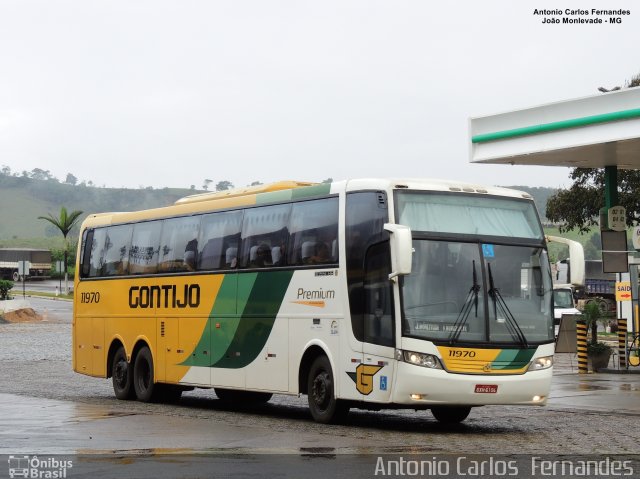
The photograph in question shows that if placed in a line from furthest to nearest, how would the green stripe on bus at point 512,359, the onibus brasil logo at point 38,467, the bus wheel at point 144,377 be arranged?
the bus wheel at point 144,377, the green stripe on bus at point 512,359, the onibus brasil logo at point 38,467

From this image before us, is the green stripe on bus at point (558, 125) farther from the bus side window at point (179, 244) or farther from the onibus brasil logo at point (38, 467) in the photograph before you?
the onibus brasil logo at point (38, 467)

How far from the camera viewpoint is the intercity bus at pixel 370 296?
53.5 ft

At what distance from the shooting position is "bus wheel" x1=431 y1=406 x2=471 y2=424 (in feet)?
59.6

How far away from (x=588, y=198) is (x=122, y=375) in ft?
125

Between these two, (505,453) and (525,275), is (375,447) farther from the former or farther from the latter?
(525,275)

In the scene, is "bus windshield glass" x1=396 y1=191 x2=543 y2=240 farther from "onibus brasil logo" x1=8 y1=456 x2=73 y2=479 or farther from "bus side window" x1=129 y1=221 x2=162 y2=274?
"bus side window" x1=129 y1=221 x2=162 y2=274

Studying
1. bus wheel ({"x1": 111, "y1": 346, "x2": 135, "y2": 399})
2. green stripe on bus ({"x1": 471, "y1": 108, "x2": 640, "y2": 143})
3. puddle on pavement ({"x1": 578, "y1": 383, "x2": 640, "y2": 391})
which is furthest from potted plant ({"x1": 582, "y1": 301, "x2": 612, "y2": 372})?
bus wheel ({"x1": 111, "y1": 346, "x2": 135, "y2": 399})

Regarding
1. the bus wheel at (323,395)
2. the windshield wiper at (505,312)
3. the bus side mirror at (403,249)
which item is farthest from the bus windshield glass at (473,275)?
the bus wheel at (323,395)

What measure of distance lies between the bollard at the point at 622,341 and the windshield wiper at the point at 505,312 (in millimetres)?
14158

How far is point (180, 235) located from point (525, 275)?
7224 millimetres

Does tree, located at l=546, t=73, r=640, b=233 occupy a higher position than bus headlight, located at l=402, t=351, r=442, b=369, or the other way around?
tree, located at l=546, t=73, r=640, b=233

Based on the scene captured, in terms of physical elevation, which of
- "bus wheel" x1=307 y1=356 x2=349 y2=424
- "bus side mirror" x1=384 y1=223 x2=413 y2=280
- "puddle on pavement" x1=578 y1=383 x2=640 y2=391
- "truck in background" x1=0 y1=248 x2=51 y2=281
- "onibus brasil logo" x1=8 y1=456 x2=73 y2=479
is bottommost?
"puddle on pavement" x1=578 y1=383 x2=640 y2=391

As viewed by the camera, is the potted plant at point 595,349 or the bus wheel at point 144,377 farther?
the potted plant at point 595,349

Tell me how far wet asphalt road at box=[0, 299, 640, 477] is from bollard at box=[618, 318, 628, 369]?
3717mm
